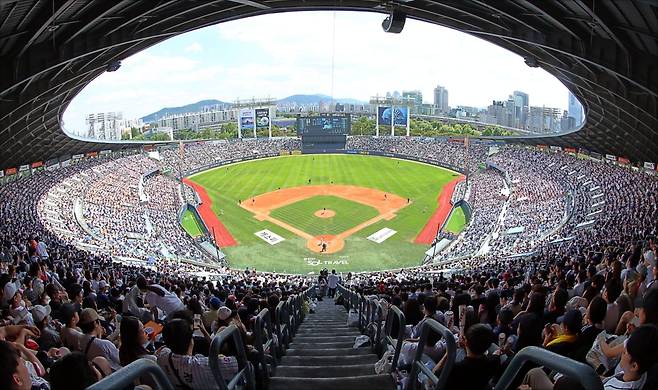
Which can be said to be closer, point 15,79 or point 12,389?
point 12,389

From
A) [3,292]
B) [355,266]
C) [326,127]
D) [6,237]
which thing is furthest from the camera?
[326,127]

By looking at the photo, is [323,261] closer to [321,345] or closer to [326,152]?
[321,345]

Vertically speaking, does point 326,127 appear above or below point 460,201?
above

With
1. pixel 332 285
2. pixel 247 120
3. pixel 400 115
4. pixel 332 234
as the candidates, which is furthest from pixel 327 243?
pixel 400 115

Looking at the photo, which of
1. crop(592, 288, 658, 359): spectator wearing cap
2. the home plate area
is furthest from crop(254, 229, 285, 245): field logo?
crop(592, 288, 658, 359): spectator wearing cap

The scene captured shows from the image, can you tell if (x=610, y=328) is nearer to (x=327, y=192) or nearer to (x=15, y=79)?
(x=15, y=79)

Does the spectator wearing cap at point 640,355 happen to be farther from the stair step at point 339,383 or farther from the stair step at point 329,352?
the stair step at point 329,352

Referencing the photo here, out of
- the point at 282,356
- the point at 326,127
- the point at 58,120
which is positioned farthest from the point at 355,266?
the point at 326,127
